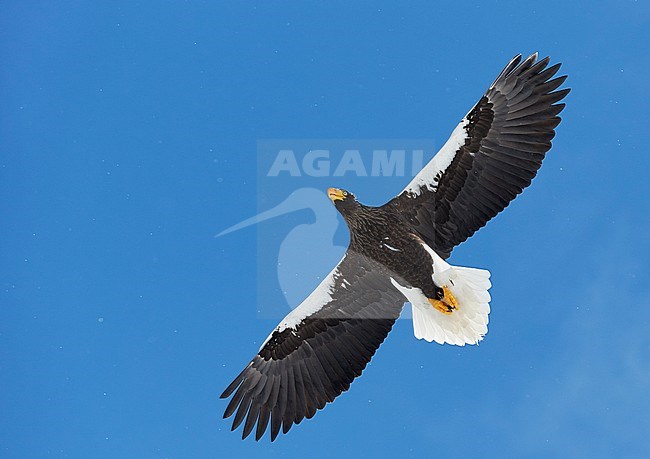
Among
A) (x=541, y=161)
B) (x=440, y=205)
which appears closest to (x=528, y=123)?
(x=541, y=161)

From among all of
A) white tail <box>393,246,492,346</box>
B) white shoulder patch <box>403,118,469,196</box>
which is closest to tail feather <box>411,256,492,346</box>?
white tail <box>393,246,492,346</box>

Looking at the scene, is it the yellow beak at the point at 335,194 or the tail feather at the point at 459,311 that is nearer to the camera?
the tail feather at the point at 459,311

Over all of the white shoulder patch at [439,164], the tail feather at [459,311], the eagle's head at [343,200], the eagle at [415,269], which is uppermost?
the eagle's head at [343,200]

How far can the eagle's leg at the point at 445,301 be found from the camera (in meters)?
7.09

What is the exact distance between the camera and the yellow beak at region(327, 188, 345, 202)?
24.3 ft

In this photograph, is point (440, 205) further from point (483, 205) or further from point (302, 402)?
point (302, 402)

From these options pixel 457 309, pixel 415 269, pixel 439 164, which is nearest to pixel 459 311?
pixel 457 309

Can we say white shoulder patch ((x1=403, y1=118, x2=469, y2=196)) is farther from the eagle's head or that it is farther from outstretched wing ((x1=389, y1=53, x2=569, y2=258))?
the eagle's head

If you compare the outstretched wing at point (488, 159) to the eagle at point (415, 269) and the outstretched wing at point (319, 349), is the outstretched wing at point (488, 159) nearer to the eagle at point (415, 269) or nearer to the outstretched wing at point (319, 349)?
the eagle at point (415, 269)

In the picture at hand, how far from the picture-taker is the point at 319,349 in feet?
24.9

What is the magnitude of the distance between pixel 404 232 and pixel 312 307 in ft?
3.45

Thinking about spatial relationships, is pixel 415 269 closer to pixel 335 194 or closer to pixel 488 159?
pixel 335 194

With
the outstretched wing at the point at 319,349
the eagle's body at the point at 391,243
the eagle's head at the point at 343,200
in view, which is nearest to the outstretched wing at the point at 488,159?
the eagle's body at the point at 391,243

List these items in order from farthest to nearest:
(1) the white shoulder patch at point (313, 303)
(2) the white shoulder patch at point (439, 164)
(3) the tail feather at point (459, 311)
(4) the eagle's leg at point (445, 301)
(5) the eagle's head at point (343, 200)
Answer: (1) the white shoulder patch at point (313, 303) → (5) the eagle's head at point (343, 200) → (2) the white shoulder patch at point (439, 164) → (4) the eagle's leg at point (445, 301) → (3) the tail feather at point (459, 311)
